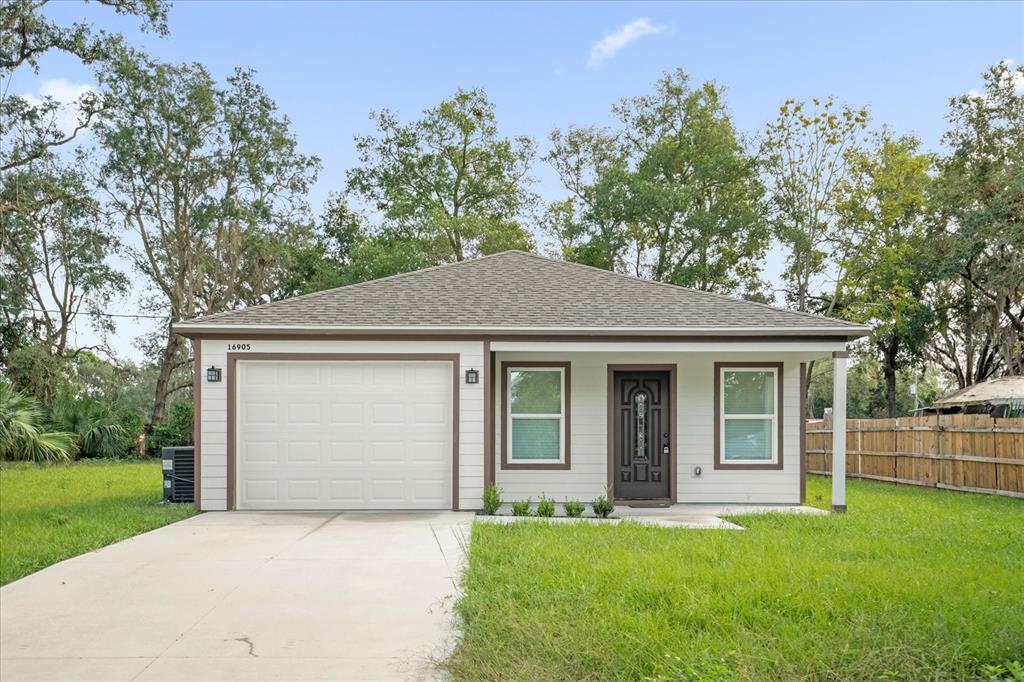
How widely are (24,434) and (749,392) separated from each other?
1195 centimetres

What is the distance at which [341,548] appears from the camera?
8.36 metres

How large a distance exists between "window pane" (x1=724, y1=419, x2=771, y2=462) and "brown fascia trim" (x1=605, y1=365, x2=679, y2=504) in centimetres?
84

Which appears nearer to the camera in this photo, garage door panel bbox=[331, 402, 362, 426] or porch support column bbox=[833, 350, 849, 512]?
garage door panel bbox=[331, 402, 362, 426]

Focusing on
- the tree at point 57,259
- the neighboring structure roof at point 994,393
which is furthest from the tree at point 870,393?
the tree at point 57,259

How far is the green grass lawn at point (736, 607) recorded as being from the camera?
15.4 feet

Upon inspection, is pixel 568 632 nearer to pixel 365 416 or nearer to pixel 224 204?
pixel 365 416

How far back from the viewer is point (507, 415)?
13.3m

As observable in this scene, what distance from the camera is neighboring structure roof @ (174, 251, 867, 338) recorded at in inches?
476

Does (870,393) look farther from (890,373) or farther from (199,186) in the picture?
(199,186)

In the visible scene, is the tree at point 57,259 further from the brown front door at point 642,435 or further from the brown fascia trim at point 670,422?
the brown front door at point 642,435

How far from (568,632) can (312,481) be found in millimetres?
7571

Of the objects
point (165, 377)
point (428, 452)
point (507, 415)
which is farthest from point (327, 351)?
point (165, 377)

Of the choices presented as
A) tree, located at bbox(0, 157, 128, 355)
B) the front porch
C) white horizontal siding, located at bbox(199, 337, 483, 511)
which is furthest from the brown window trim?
tree, located at bbox(0, 157, 128, 355)

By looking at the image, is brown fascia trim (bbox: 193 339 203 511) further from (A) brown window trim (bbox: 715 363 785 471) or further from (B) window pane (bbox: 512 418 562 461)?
(A) brown window trim (bbox: 715 363 785 471)
